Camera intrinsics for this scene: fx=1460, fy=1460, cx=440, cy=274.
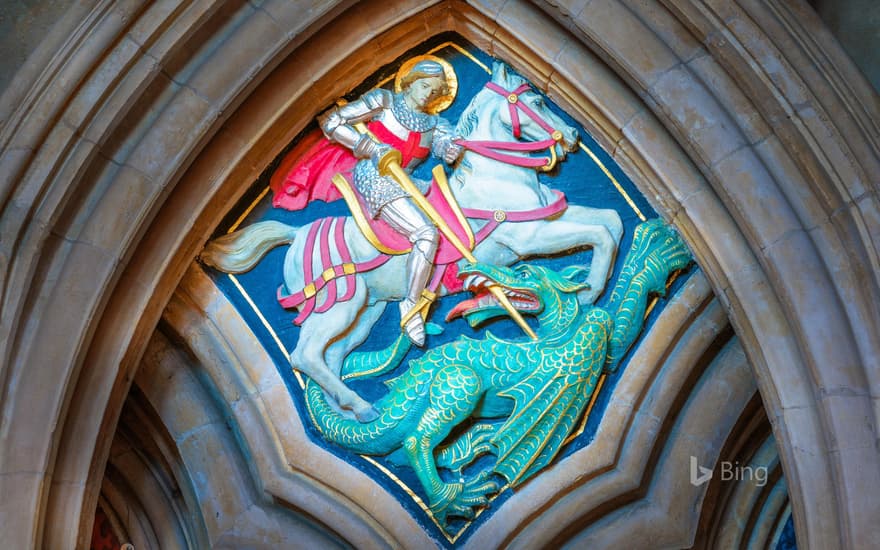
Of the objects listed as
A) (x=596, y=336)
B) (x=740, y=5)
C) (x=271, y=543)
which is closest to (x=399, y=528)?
(x=271, y=543)

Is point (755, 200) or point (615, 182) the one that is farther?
point (615, 182)

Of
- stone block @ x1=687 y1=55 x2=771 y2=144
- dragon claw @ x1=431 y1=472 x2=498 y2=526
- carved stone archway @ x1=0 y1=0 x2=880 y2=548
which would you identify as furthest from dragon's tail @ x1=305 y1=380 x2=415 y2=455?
stone block @ x1=687 y1=55 x2=771 y2=144

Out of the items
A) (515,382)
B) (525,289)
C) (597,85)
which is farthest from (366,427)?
(597,85)

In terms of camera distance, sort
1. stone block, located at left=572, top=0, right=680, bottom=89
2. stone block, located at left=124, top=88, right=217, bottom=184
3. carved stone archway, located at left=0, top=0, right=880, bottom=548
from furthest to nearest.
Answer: stone block, located at left=124, top=88, right=217, bottom=184 → stone block, located at left=572, top=0, right=680, bottom=89 → carved stone archway, located at left=0, top=0, right=880, bottom=548

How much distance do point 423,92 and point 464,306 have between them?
949 millimetres

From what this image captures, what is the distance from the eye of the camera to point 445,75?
251 inches

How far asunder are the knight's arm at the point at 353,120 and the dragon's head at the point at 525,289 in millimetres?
716

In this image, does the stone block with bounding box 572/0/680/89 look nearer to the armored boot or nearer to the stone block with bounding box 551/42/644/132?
the stone block with bounding box 551/42/644/132

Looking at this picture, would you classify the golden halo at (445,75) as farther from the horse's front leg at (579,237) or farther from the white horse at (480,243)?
the horse's front leg at (579,237)

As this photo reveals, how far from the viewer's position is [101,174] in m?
5.91

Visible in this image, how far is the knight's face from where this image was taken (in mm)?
6324

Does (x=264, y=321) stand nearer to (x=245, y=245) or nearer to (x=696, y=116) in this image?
(x=245, y=245)

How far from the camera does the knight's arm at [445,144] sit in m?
6.29

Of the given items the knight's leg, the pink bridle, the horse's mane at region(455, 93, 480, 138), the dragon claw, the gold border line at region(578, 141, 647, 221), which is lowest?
the dragon claw
